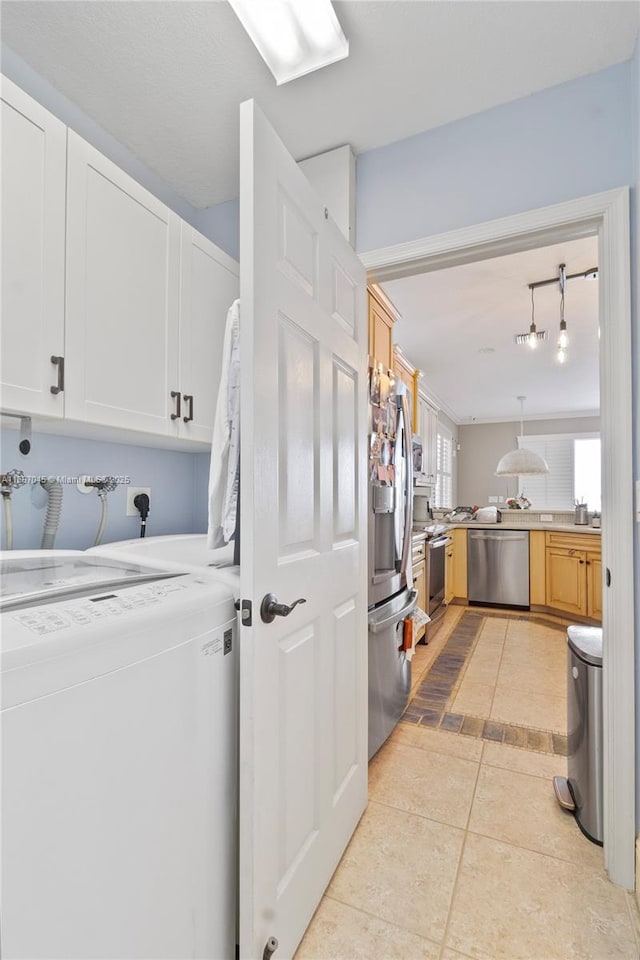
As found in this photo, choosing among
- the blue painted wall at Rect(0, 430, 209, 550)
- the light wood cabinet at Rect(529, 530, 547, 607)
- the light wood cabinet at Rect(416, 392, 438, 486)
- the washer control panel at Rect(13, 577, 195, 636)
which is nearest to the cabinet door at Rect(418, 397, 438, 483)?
the light wood cabinet at Rect(416, 392, 438, 486)

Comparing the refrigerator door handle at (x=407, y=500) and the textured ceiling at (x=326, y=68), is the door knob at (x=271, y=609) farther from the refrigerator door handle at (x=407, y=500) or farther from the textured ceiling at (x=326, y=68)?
the textured ceiling at (x=326, y=68)

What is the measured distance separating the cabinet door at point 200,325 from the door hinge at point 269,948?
1.49 m

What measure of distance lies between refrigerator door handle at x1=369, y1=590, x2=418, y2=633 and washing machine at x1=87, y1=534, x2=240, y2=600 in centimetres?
85

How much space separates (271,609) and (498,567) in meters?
4.48

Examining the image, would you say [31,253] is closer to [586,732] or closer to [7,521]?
[7,521]

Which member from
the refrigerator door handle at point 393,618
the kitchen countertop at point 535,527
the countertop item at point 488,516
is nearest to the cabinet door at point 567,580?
the kitchen countertop at point 535,527

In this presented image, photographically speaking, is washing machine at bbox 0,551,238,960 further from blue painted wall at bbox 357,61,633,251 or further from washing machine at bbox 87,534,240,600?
blue painted wall at bbox 357,61,633,251

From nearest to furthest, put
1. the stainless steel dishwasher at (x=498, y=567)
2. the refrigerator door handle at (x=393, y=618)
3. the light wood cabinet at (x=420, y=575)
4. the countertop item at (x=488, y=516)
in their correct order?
the refrigerator door handle at (x=393, y=618)
the light wood cabinet at (x=420, y=575)
the stainless steel dishwasher at (x=498, y=567)
the countertop item at (x=488, y=516)

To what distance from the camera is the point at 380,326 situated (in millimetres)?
2744

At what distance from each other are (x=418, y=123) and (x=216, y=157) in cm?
87

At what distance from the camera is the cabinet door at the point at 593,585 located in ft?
13.4

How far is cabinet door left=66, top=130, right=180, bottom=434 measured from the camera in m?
Result: 1.34

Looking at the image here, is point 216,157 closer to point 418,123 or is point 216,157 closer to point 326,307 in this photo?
point 418,123

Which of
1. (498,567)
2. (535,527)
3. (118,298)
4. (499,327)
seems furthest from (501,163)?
(498,567)
